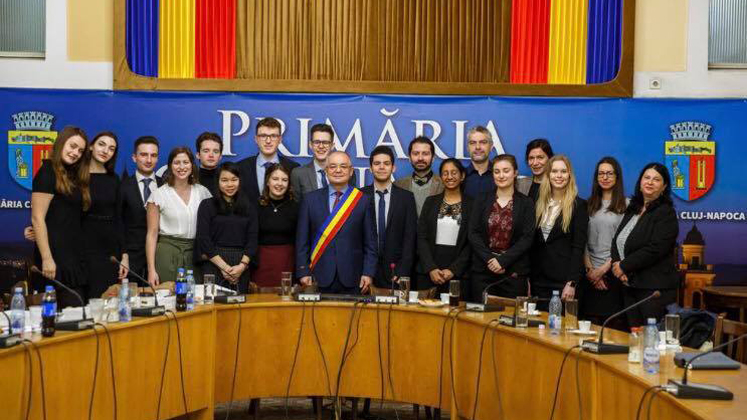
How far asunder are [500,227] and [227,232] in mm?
1605

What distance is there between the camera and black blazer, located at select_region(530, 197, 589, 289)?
5.78m

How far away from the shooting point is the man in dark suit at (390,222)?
19.7 ft

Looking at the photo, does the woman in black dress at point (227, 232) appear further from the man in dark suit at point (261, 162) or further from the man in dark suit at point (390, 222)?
the man in dark suit at point (390, 222)

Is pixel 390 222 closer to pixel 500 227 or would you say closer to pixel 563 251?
pixel 500 227

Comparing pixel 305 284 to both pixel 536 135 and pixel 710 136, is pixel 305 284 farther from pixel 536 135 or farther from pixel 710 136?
pixel 710 136

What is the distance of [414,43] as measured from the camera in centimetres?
762

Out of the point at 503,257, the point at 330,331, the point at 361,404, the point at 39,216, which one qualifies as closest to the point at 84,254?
the point at 39,216

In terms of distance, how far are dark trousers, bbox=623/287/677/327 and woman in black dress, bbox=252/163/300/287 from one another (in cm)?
204

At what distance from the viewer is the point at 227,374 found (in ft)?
17.1

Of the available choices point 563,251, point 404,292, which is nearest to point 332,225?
point 404,292

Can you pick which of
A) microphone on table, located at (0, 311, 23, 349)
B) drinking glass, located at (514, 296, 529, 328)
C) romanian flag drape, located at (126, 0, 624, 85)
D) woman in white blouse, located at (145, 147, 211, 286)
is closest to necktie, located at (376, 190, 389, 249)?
woman in white blouse, located at (145, 147, 211, 286)

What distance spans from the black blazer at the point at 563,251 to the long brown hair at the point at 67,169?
263 centimetres

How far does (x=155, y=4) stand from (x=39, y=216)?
2.90 m

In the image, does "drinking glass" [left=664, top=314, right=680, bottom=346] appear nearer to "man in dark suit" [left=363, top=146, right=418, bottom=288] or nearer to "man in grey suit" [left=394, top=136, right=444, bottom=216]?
"man in dark suit" [left=363, top=146, right=418, bottom=288]
